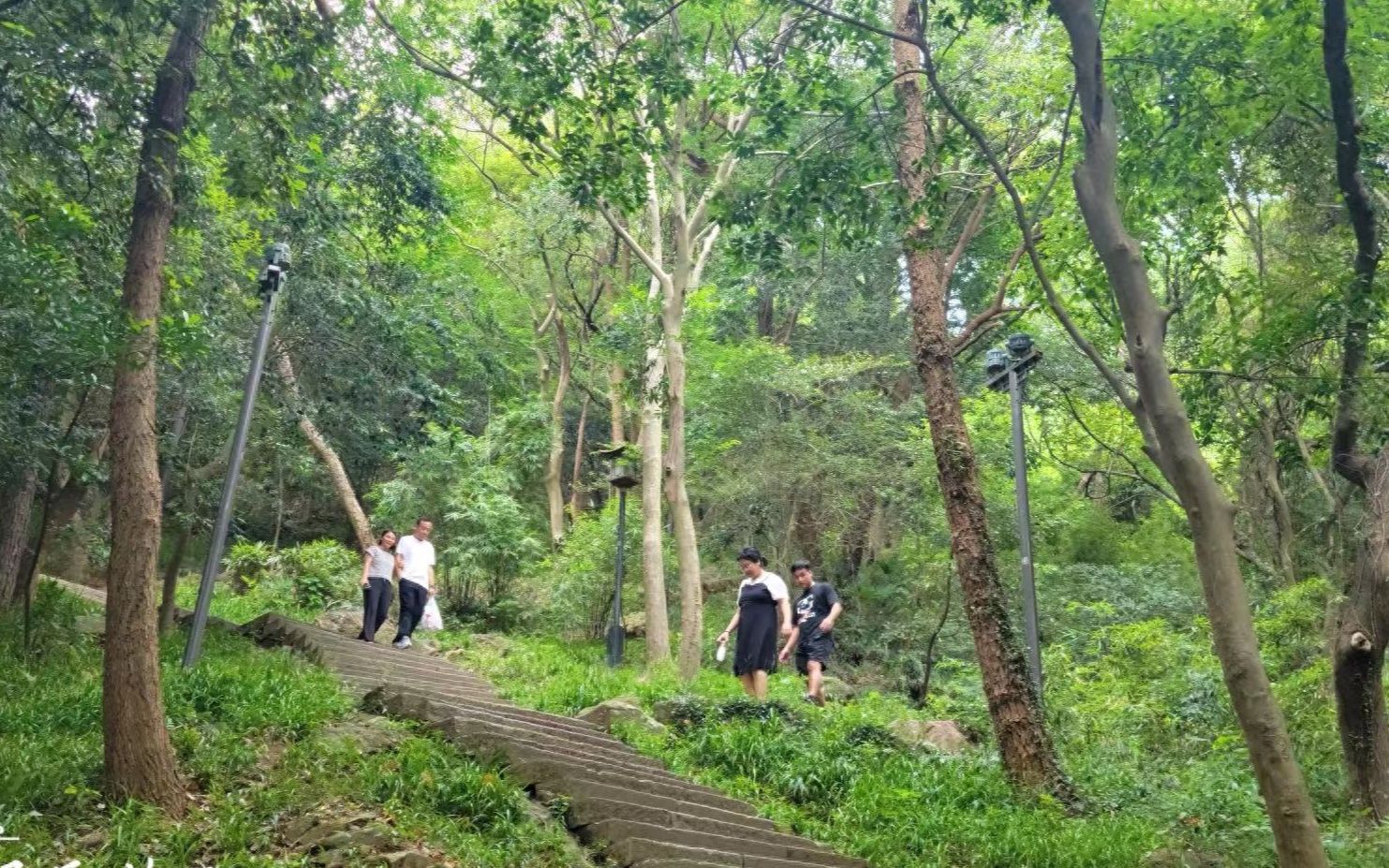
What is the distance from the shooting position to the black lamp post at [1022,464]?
859cm

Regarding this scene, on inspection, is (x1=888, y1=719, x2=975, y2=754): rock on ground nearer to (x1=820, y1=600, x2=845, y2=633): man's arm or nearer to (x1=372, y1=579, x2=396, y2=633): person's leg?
(x1=820, y1=600, x2=845, y2=633): man's arm

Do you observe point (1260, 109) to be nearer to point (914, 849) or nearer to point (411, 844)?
point (914, 849)

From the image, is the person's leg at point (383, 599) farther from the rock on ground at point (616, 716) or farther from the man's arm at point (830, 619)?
the man's arm at point (830, 619)

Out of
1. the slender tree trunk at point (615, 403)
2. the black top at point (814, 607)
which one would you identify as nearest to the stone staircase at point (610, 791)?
the black top at point (814, 607)

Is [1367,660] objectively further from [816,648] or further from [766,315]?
[766,315]

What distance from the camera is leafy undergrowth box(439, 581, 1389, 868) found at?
21.0 feet

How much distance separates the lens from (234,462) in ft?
29.2

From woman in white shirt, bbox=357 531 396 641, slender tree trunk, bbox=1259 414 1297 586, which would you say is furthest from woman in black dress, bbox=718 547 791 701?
slender tree trunk, bbox=1259 414 1297 586

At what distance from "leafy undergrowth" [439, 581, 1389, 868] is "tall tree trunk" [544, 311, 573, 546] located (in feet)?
31.7

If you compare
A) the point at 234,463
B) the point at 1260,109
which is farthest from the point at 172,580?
the point at 1260,109

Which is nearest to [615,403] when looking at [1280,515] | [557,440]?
[557,440]

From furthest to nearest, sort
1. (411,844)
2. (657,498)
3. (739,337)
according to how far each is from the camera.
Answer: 1. (739,337)
2. (657,498)
3. (411,844)

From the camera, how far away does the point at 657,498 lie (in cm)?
1364

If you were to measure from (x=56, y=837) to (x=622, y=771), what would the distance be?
347 centimetres
